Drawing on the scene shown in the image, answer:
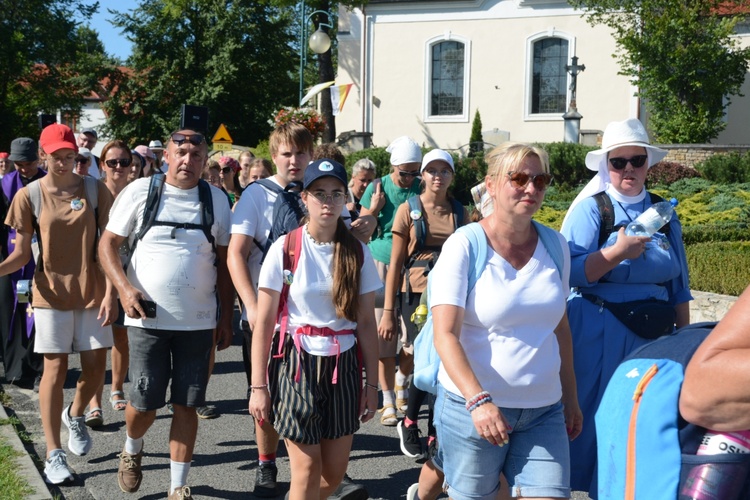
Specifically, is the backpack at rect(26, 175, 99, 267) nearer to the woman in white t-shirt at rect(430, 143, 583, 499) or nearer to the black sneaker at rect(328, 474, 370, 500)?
the black sneaker at rect(328, 474, 370, 500)

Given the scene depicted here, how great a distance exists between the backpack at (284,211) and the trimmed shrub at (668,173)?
61.0 ft

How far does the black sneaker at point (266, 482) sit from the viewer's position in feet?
17.0

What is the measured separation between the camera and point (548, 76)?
32.8 meters

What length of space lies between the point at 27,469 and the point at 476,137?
27453 mm

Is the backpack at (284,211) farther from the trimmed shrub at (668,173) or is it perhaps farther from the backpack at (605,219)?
the trimmed shrub at (668,173)

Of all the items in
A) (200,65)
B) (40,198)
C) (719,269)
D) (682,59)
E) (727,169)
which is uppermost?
(200,65)

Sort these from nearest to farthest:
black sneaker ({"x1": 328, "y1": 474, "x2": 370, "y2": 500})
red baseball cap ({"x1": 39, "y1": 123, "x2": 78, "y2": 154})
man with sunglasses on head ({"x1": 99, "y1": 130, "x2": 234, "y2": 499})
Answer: man with sunglasses on head ({"x1": 99, "y1": 130, "x2": 234, "y2": 499}) → black sneaker ({"x1": 328, "y1": 474, "x2": 370, "y2": 500}) → red baseball cap ({"x1": 39, "y1": 123, "x2": 78, "y2": 154})

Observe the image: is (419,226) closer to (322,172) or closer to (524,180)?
(322,172)

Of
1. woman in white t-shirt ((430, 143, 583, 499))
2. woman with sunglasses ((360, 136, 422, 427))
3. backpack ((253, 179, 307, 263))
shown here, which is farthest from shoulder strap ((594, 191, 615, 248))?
woman with sunglasses ((360, 136, 422, 427))

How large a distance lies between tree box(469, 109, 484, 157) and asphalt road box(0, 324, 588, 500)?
2395cm

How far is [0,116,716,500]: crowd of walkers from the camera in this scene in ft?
11.3

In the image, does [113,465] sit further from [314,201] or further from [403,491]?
[314,201]

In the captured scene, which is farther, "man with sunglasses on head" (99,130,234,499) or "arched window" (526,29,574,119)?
"arched window" (526,29,574,119)

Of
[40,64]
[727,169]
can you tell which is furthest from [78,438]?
[40,64]
